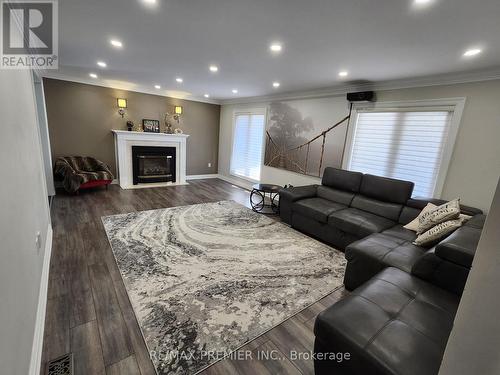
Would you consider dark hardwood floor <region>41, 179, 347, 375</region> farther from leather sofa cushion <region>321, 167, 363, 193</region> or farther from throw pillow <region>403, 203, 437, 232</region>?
leather sofa cushion <region>321, 167, 363, 193</region>

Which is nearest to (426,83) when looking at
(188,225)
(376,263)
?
(376,263)

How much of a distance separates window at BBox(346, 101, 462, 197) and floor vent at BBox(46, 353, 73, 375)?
422 centimetres

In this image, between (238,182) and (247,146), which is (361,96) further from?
(238,182)

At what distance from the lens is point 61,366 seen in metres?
1.45

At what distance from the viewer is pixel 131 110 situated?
227 inches

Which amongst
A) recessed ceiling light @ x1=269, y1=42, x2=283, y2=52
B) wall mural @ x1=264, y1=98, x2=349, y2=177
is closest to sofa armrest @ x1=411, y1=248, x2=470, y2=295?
recessed ceiling light @ x1=269, y1=42, x2=283, y2=52

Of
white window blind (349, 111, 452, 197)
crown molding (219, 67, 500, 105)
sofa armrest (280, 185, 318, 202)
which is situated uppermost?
crown molding (219, 67, 500, 105)

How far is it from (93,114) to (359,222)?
591 cm

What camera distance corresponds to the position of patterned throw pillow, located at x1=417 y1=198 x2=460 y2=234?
2.28 m

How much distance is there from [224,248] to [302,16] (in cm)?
263

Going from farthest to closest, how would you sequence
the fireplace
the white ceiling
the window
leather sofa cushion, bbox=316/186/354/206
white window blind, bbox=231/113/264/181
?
white window blind, bbox=231/113/264/181 < the fireplace < leather sofa cushion, bbox=316/186/354/206 < the window < the white ceiling

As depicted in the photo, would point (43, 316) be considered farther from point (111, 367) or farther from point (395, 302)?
point (395, 302)

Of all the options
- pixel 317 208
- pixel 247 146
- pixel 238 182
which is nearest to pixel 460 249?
pixel 317 208

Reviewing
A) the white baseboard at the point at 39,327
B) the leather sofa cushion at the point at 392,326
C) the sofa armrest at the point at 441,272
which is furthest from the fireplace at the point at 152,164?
the sofa armrest at the point at 441,272
